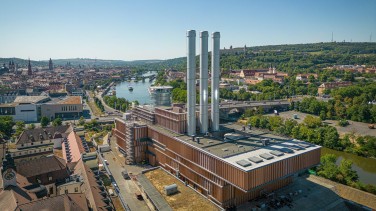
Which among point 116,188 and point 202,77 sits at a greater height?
point 202,77

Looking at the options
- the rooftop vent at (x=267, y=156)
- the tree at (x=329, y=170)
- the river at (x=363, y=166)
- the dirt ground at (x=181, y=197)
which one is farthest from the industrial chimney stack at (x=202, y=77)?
the river at (x=363, y=166)

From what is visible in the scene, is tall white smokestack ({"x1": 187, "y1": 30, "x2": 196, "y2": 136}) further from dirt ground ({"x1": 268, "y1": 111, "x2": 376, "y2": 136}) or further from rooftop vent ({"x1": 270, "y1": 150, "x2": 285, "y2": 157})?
dirt ground ({"x1": 268, "y1": 111, "x2": 376, "y2": 136})

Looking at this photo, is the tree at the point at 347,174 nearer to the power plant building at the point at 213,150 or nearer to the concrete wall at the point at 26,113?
the power plant building at the point at 213,150

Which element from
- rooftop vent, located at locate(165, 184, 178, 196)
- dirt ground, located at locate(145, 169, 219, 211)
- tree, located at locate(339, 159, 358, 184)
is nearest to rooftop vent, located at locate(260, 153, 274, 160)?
dirt ground, located at locate(145, 169, 219, 211)

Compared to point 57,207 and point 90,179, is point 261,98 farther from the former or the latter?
point 57,207

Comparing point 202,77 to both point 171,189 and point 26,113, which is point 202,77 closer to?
point 171,189

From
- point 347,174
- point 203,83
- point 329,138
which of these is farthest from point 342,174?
point 203,83
